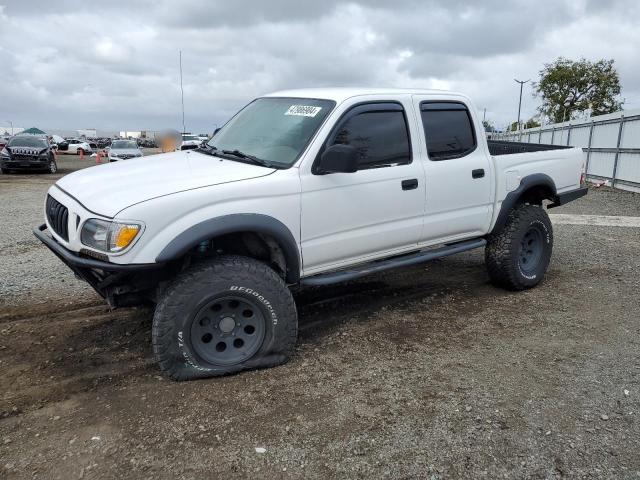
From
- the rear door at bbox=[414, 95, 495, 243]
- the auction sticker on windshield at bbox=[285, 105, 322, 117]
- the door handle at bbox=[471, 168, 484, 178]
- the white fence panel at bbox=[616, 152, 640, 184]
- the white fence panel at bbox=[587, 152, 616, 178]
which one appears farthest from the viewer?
the white fence panel at bbox=[587, 152, 616, 178]

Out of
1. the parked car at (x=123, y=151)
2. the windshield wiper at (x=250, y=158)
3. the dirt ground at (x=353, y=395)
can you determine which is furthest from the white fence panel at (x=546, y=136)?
the windshield wiper at (x=250, y=158)

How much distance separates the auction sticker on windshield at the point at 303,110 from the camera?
4.00 meters

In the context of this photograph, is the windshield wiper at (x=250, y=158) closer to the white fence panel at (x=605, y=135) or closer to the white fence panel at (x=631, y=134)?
the white fence panel at (x=631, y=134)

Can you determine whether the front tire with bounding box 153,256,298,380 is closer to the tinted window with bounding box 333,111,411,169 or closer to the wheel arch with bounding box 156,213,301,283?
the wheel arch with bounding box 156,213,301,283

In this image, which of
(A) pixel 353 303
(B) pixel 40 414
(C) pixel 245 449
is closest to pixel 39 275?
(B) pixel 40 414

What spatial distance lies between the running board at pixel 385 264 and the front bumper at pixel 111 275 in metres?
1.10

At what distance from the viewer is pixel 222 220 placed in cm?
329

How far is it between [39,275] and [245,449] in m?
4.14

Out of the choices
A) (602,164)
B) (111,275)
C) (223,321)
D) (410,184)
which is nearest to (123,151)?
(602,164)

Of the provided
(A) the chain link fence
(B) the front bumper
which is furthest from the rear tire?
(A) the chain link fence

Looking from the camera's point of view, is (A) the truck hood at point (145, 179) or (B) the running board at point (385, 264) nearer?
(A) the truck hood at point (145, 179)

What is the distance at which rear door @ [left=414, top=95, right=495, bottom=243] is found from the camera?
447 cm

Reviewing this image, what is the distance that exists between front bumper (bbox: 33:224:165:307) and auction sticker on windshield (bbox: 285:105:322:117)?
1.62 m

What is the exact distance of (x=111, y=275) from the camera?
3289 millimetres
